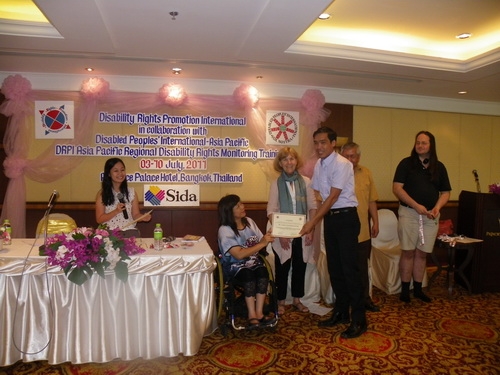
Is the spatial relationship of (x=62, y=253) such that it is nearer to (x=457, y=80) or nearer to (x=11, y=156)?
(x=11, y=156)

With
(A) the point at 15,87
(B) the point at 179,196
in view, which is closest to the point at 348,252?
(B) the point at 179,196

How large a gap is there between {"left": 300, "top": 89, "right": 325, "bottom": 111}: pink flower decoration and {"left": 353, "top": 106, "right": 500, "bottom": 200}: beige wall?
0.77m

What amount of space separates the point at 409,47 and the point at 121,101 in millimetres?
3615

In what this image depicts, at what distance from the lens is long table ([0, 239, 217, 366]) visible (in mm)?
2627

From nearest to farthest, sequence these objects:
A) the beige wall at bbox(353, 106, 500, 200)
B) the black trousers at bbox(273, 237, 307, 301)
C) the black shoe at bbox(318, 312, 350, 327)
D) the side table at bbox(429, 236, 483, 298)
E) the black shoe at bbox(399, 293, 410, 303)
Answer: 1. the black shoe at bbox(318, 312, 350, 327)
2. the black trousers at bbox(273, 237, 307, 301)
3. the black shoe at bbox(399, 293, 410, 303)
4. the side table at bbox(429, 236, 483, 298)
5. the beige wall at bbox(353, 106, 500, 200)

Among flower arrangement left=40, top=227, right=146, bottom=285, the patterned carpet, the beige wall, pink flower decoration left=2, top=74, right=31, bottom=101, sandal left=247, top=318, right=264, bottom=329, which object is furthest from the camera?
the beige wall

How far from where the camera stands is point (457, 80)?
194 inches

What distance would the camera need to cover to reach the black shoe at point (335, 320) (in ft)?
11.3

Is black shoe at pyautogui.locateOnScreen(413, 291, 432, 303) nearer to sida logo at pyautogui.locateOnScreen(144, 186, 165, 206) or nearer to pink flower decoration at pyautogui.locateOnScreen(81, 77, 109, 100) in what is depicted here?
sida logo at pyautogui.locateOnScreen(144, 186, 165, 206)

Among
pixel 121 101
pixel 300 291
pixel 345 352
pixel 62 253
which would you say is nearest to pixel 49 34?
pixel 121 101

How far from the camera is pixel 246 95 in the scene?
4934 mm

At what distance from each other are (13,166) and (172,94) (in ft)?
6.97

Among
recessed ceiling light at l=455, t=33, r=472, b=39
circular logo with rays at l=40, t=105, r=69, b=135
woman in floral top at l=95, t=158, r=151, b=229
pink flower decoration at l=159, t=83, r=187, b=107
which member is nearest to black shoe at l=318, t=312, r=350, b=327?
woman in floral top at l=95, t=158, r=151, b=229

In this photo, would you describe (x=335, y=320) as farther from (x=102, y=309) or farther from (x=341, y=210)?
(x=102, y=309)
